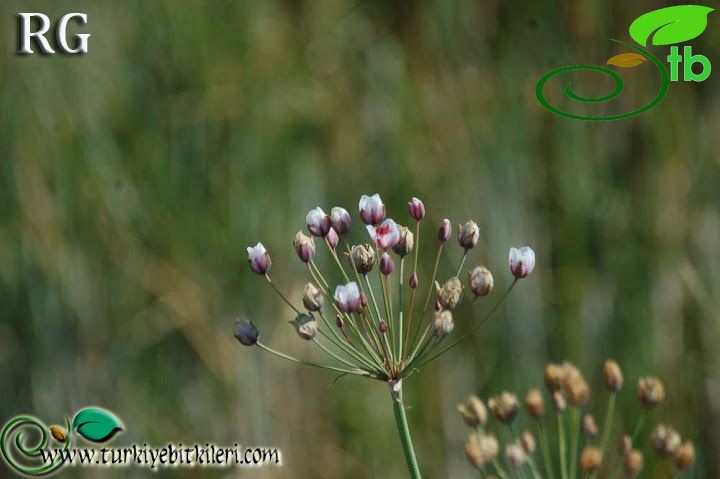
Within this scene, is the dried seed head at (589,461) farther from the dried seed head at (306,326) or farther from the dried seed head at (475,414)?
the dried seed head at (306,326)

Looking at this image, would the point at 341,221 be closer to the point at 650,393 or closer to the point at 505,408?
the point at 505,408

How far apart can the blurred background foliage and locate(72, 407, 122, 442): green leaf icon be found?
64 cm

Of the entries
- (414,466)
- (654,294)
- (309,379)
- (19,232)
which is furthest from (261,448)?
(414,466)

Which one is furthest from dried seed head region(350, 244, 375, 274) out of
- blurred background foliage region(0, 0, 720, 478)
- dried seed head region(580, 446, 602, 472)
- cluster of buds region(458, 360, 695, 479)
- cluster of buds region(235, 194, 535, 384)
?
blurred background foliage region(0, 0, 720, 478)

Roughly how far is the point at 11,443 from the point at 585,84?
2262mm

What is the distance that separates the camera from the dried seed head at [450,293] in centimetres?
116

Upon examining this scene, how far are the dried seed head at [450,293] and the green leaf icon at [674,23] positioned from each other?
1.53 metres

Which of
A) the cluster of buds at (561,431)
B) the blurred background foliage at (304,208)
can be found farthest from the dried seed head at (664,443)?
the blurred background foliage at (304,208)

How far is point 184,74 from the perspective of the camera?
3.38m

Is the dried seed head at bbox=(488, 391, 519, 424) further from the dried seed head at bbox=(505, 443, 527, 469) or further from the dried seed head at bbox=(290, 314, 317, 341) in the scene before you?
the dried seed head at bbox=(290, 314, 317, 341)

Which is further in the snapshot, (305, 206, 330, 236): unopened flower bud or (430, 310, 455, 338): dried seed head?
(305, 206, 330, 236): unopened flower bud

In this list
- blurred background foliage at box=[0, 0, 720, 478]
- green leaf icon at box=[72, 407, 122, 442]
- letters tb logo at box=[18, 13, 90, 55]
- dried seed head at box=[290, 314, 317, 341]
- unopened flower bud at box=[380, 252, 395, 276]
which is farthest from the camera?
blurred background foliage at box=[0, 0, 720, 478]

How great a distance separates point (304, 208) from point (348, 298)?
2.19 metres

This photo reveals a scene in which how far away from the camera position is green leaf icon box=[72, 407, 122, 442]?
201cm
